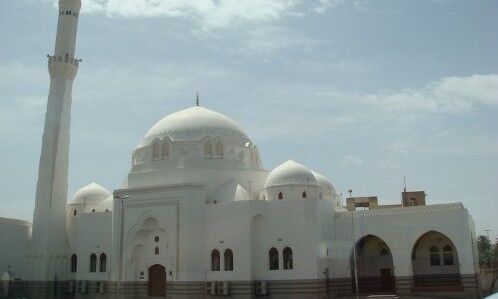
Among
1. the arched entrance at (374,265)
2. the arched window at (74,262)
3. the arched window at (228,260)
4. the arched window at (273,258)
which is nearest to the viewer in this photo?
the arched window at (273,258)

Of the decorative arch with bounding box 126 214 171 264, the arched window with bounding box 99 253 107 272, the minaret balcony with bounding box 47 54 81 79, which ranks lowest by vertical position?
the arched window with bounding box 99 253 107 272

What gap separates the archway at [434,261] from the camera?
1259 inches

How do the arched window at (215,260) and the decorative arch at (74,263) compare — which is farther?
the decorative arch at (74,263)

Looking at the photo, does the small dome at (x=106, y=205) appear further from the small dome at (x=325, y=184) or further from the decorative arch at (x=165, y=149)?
the small dome at (x=325, y=184)

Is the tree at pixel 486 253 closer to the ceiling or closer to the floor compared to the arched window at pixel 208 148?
closer to the floor

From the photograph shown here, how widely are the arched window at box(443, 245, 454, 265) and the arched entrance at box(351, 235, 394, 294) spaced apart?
3.24 metres

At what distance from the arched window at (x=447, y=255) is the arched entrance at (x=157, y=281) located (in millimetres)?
17315

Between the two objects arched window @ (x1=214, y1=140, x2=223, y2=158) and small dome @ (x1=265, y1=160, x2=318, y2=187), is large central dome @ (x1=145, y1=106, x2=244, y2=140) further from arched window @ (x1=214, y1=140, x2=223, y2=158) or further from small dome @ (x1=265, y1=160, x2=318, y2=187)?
small dome @ (x1=265, y1=160, x2=318, y2=187)

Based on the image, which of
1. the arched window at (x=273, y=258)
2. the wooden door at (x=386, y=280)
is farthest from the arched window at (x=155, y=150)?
the wooden door at (x=386, y=280)

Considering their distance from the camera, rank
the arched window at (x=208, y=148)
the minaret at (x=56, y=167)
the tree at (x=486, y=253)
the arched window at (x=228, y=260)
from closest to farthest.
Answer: the arched window at (x=228, y=260) < the arched window at (x=208, y=148) < the minaret at (x=56, y=167) < the tree at (x=486, y=253)

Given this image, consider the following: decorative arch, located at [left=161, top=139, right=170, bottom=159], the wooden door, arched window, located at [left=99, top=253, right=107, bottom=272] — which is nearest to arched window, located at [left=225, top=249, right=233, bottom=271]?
decorative arch, located at [left=161, top=139, right=170, bottom=159]

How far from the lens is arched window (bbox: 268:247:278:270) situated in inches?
1202

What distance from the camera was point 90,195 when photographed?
134 feet

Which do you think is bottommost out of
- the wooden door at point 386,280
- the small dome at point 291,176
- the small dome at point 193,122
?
the wooden door at point 386,280
